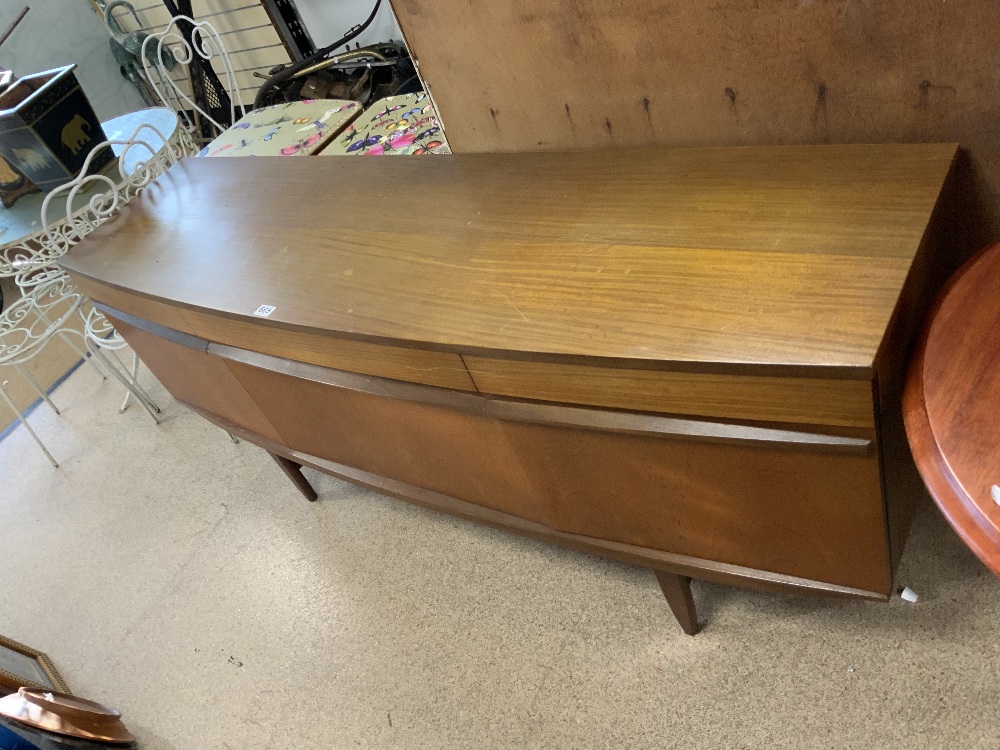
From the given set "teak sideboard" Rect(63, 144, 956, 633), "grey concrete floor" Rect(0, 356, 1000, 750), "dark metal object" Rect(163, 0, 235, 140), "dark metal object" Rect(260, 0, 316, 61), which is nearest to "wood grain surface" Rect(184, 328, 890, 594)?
"teak sideboard" Rect(63, 144, 956, 633)

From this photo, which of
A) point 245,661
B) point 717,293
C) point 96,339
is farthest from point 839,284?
point 96,339

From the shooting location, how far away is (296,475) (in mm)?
1550

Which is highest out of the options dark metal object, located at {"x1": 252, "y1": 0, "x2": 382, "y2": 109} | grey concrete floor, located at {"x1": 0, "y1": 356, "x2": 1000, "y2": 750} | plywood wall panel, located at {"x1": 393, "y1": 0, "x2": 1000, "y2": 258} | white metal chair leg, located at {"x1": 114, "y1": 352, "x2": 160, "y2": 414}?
plywood wall panel, located at {"x1": 393, "y1": 0, "x2": 1000, "y2": 258}

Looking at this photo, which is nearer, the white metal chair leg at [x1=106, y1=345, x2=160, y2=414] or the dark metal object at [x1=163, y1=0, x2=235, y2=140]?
the white metal chair leg at [x1=106, y1=345, x2=160, y2=414]

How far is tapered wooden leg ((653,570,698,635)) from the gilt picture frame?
3.66 ft

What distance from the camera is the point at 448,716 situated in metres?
1.18

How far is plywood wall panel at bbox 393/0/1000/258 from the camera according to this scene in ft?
2.49

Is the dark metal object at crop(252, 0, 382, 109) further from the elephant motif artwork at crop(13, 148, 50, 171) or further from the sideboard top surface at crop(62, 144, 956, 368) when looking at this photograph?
the sideboard top surface at crop(62, 144, 956, 368)

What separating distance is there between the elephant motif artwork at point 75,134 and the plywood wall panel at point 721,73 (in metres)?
0.88

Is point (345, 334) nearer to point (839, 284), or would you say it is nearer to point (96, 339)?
point (839, 284)

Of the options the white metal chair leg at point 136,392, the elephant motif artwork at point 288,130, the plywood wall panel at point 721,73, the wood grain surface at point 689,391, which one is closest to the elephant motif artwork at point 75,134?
the elephant motif artwork at point 288,130

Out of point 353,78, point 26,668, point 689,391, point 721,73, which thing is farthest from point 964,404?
point 353,78

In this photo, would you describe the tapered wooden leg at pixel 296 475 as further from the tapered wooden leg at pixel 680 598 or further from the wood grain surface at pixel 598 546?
the tapered wooden leg at pixel 680 598

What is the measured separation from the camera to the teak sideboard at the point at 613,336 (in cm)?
67
